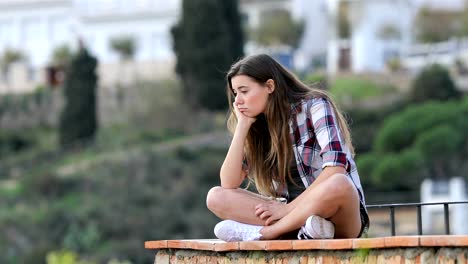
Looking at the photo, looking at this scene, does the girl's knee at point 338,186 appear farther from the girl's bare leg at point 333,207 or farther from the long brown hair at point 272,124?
the long brown hair at point 272,124

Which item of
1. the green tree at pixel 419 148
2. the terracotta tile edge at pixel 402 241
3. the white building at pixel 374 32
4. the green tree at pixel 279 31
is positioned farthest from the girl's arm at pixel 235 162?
the green tree at pixel 279 31

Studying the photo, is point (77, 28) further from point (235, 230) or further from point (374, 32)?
point (235, 230)

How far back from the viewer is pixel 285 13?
66.9 meters

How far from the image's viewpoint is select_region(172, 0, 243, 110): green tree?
50.7 m

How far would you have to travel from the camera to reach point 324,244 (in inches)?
238

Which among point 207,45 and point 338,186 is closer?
point 338,186

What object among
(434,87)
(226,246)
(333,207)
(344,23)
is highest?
(344,23)

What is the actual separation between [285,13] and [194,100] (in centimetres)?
1506

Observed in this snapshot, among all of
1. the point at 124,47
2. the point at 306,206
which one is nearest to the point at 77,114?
the point at 124,47

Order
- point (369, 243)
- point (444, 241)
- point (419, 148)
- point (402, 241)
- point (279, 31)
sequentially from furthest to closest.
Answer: point (279, 31) → point (419, 148) → point (369, 243) → point (402, 241) → point (444, 241)

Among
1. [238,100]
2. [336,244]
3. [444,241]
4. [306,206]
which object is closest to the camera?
[444,241]

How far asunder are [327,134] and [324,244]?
72 cm

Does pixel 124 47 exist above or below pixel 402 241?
above

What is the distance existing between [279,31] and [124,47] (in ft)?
21.0
